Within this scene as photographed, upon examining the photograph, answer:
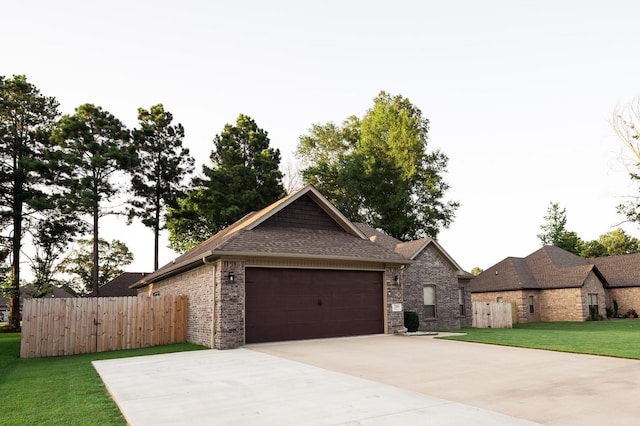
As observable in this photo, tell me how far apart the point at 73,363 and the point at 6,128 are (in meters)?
27.4

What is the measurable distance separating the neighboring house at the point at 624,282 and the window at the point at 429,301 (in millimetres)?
19988

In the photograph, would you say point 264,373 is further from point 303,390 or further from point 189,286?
point 189,286

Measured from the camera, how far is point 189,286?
17625mm

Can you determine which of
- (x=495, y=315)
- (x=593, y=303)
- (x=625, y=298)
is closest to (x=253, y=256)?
(x=495, y=315)

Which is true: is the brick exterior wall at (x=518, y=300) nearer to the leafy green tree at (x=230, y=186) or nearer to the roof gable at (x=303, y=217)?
the roof gable at (x=303, y=217)

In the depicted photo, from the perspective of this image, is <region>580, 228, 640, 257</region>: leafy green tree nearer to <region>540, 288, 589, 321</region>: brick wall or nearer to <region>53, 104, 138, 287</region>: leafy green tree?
<region>540, 288, 589, 321</region>: brick wall

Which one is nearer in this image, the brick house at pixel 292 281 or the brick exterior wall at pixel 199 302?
the brick house at pixel 292 281

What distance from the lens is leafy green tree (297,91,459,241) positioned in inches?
1686

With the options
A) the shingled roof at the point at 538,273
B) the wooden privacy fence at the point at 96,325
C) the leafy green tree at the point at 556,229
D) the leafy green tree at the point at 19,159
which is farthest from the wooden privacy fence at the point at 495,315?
the leafy green tree at the point at 556,229

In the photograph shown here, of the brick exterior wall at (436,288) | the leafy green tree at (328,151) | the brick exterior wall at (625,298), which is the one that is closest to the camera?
the brick exterior wall at (436,288)

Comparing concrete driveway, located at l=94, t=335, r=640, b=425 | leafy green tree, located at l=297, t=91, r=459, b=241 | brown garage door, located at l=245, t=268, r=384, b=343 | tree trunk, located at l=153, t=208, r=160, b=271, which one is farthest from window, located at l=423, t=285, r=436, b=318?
tree trunk, located at l=153, t=208, r=160, b=271

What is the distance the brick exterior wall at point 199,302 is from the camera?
15.0 meters

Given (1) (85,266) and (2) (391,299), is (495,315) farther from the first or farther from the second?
(1) (85,266)

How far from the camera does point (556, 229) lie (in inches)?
2404
